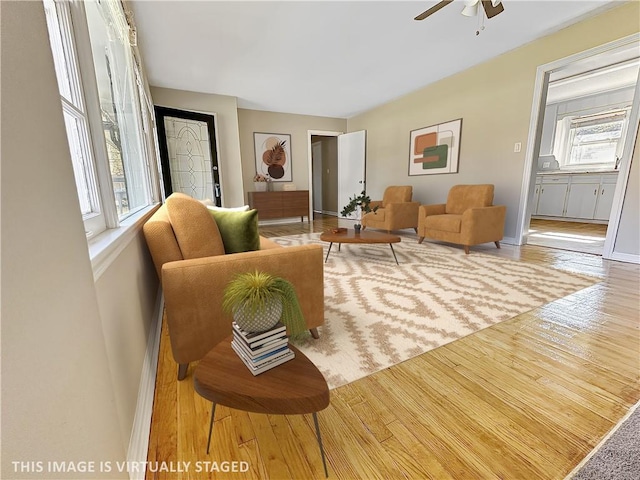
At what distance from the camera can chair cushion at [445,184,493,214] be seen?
3482mm

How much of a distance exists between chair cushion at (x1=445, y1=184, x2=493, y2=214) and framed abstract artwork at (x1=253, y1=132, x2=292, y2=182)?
3659 millimetres

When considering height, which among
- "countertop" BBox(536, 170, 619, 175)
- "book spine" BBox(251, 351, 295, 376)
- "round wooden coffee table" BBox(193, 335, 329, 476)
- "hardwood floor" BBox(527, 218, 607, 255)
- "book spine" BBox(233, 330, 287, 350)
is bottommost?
"hardwood floor" BBox(527, 218, 607, 255)

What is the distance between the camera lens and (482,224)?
324cm

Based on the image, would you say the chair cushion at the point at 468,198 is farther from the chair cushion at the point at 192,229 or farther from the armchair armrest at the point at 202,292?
the chair cushion at the point at 192,229

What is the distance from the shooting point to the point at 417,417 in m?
0.99

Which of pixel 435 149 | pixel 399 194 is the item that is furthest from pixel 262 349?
pixel 435 149

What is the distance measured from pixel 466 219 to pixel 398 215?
121cm

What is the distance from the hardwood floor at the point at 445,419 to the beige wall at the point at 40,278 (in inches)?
21.6

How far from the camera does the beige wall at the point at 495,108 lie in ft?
9.32

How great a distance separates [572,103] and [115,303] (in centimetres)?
820

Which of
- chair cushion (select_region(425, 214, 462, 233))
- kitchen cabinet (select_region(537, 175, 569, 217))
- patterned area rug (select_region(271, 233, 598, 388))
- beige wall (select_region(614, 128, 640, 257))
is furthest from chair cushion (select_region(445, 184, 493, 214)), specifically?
Answer: kitchen cabinet (select_region(537, 175, 569, 217))

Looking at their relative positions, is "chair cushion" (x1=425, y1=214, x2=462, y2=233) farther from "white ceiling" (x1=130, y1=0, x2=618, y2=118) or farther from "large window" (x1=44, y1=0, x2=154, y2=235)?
"large window" (x1=44, y1=0, x2=154, y2=235)

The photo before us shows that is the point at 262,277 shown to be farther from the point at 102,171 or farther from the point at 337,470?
the point at 102,171

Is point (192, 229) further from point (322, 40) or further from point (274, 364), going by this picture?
point (322, 40)
